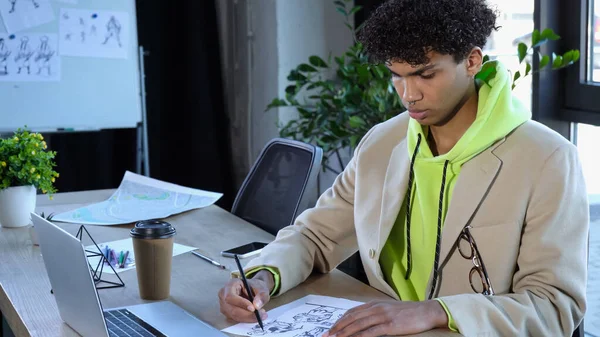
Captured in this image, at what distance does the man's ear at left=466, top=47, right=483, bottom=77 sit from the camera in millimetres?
1527

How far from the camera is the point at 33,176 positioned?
215cm

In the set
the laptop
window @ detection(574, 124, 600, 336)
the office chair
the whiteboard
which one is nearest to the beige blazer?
the laptop

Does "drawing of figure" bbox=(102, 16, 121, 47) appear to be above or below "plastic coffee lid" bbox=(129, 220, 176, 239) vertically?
above

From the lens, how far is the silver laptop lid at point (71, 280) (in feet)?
3.94

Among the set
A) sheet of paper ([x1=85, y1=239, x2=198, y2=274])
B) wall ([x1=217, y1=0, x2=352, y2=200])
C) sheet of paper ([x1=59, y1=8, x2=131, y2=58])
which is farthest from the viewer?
wall ([x1=217, y1=0, x2=352, y2=200])

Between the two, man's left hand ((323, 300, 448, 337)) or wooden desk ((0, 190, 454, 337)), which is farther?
wooden desk ((0, 190, 454, 337))

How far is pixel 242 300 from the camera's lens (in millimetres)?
1408

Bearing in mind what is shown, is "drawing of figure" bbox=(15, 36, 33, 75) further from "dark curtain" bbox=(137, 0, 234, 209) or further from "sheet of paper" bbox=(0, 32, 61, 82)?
"dark curtain" bbox=(137, 0, 234, 209)

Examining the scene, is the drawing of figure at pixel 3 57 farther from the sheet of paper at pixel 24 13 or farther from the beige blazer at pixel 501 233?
the beige blazer at pixel 501 233

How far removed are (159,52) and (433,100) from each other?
2.73m

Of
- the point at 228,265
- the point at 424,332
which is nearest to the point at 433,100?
the point at 424,332

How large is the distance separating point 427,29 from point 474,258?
44cm

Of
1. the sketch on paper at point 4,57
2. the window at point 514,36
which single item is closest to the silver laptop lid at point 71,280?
the window at point 514,36

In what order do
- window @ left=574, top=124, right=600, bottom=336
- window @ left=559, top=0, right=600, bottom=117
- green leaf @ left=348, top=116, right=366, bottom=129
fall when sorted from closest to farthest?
window @ left=559, top=0, right=600, bottom=117, window @ left=574, top=124, right=600, bottom=336, green leaf @ left=348, top=116, right=366, bottom=129
